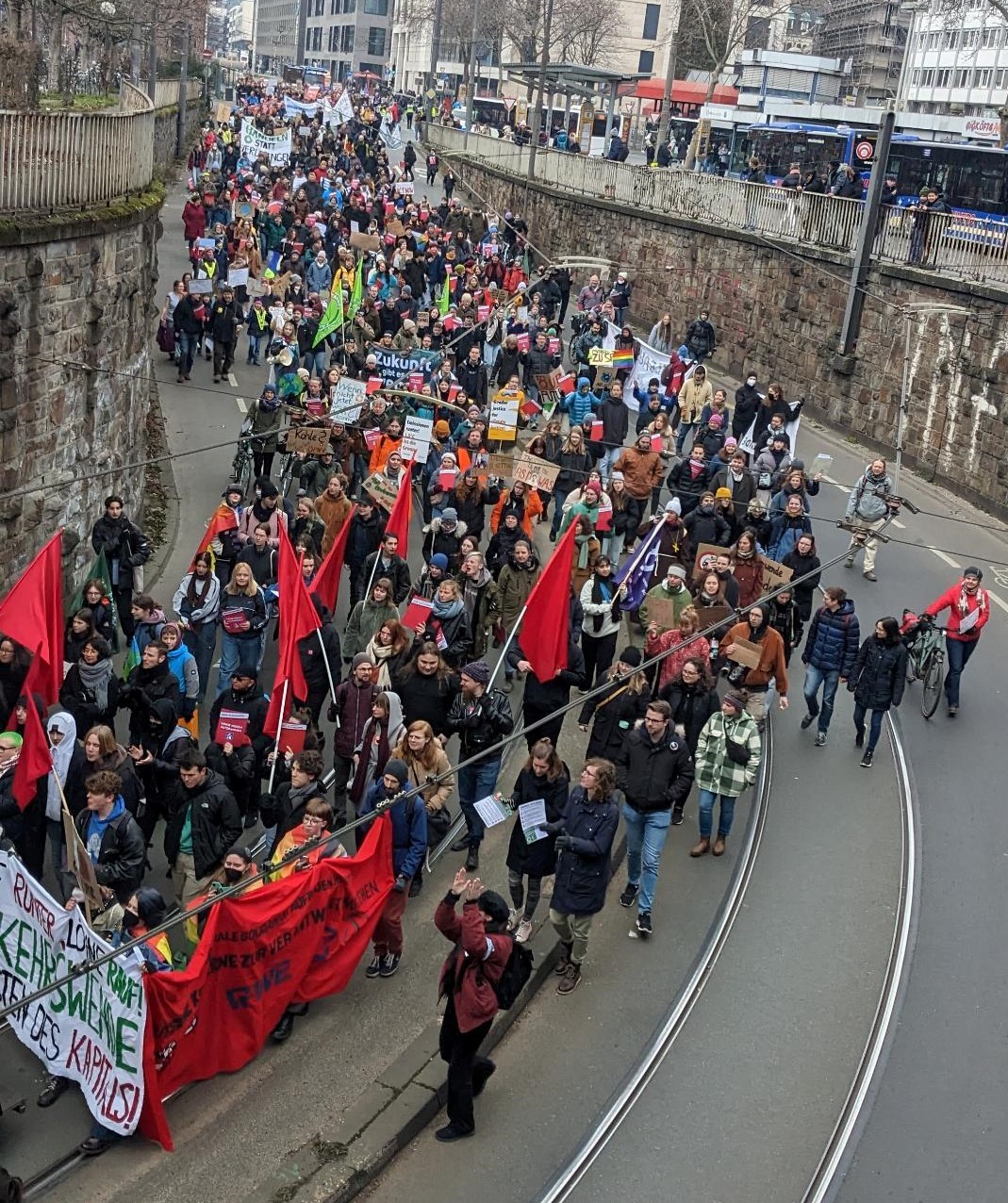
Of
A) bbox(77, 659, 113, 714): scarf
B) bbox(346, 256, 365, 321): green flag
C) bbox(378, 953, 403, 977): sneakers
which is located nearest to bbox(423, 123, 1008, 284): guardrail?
bbox(346, 256, 365, 321): green flag

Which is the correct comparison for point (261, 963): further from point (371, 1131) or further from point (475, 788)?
point (475, 788)

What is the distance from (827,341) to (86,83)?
21174mm

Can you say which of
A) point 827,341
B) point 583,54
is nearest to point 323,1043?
point 827,341

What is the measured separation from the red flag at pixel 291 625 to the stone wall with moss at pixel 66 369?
3.14 metres

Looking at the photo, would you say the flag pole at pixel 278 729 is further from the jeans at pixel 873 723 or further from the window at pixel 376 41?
the window at pixel 376 41

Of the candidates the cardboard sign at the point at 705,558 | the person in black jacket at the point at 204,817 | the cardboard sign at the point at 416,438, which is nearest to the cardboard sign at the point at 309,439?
the cardboard sign at the point at 416,438

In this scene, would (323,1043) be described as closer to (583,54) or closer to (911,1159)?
(911,1159)

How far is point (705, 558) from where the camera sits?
550 inches

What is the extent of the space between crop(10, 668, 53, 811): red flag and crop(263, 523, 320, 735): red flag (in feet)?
6.56

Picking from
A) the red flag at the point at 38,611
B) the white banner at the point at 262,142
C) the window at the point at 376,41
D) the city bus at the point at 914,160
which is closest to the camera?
the red flag at the point at 38,611

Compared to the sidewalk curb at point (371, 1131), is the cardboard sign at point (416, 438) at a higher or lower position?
higher

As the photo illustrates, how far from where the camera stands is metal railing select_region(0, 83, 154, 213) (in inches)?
539

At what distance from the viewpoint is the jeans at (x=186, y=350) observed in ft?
79.4

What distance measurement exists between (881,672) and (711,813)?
2395 mm
